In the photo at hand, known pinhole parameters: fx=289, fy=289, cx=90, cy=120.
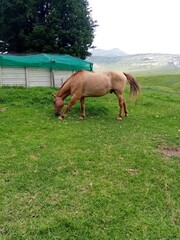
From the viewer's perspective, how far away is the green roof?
15469 millimetres

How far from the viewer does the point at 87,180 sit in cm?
512

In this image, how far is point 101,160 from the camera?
610 centimetres

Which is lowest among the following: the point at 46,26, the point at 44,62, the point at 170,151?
the point at 170,151

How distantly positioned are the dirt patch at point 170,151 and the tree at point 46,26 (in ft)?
62.5

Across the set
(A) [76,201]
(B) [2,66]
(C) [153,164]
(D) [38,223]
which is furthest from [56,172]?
(B) [2,66]

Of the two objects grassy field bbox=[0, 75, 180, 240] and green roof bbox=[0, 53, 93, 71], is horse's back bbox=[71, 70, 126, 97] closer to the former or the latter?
grassy field bbox=[0, 75, 180, 240]

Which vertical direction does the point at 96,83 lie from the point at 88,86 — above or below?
above

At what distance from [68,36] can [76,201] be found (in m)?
22.1

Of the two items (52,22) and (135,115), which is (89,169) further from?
(52,22)

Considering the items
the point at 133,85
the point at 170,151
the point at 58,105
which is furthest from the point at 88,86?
the point at 170,151

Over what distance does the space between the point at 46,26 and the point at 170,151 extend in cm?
1999

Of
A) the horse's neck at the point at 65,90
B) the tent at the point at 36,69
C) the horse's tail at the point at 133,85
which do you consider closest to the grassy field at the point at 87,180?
the horse's neck at the point at 65,90

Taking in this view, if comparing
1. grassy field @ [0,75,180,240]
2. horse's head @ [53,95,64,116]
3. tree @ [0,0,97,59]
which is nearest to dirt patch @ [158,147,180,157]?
grassy field @ [0,75,180,240]

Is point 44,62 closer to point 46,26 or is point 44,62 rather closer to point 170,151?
point 46,26
